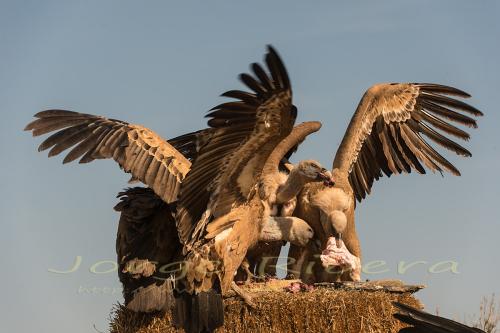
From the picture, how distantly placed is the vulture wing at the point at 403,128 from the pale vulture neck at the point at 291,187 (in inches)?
61.7

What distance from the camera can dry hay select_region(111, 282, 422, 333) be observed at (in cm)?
820

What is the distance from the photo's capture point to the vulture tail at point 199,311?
8.10 metres

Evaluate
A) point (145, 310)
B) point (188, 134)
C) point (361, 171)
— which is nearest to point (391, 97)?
point (361, 171)

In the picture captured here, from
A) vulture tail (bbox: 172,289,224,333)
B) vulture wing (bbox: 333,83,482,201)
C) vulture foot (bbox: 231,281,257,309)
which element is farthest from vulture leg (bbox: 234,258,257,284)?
vulture wing (bbox: 333,83,482,201)

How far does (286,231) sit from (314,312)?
114cm

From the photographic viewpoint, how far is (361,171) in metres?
11.1

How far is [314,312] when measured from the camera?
26.9 feet

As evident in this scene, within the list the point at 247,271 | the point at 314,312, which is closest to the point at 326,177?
the point at 247,271

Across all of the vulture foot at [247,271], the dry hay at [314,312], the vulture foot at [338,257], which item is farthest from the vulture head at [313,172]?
the dry hay at [314,312]

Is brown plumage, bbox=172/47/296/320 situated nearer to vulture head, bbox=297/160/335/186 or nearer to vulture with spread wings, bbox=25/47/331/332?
vulture with spread wings, bbox=25/47/331/332

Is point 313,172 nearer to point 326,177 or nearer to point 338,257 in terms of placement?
point 326,177

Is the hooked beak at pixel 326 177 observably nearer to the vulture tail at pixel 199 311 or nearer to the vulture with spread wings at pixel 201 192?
the vulture with spread wings at pixel 201 192

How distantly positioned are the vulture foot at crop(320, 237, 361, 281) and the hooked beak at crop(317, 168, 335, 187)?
0.52 m

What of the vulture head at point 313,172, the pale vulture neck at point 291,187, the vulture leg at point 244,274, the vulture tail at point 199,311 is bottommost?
the vulture tail at point 199,311
